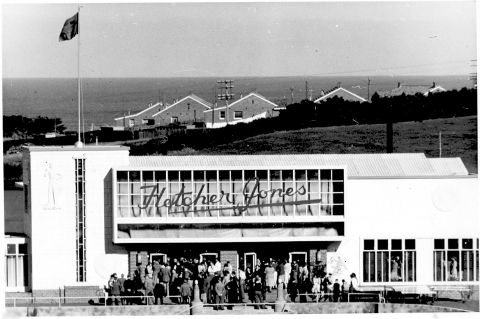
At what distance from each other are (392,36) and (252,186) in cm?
8991

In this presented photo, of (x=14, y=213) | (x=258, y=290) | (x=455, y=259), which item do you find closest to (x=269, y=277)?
(x=258, y=290)

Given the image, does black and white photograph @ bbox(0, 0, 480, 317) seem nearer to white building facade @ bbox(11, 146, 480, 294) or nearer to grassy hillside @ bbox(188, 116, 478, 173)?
white building facade @ bbox(11, 146, 480, 294)

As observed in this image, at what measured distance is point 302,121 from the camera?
140 meters

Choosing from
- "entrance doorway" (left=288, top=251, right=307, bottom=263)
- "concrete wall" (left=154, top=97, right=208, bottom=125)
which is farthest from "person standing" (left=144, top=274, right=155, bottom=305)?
"concrete wall" (left=154, top=97, right=208, bottom=125)

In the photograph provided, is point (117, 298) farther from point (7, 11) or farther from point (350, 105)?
point (350, 105)

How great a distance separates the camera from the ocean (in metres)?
151

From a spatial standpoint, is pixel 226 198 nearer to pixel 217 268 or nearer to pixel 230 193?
pixel 230 193

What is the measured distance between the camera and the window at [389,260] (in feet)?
144

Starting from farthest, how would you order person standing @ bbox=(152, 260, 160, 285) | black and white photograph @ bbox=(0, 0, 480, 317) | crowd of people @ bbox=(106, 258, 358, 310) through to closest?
1. person standing @ bbox=(152, 260, 160, 285)
2. black and white photograph @ bbox=(0, 0, 480, 317)
3. crowd of people @ bbox=(106, 258, 358, 310)

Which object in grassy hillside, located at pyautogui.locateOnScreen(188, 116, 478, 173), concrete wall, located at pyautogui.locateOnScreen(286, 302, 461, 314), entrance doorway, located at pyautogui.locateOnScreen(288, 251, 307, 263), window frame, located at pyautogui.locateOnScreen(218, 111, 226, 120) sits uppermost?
window frame, located at pyautogui.locateOnScreen(218, 111, 226, 120)

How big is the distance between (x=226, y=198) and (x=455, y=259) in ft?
30.4

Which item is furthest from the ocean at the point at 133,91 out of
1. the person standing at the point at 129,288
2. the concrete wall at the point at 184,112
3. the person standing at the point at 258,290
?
the person standing at the point at 129,288

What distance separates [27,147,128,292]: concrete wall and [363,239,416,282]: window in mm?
9424

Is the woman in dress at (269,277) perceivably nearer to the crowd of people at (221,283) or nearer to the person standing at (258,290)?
the crowd of people at (221,283)
